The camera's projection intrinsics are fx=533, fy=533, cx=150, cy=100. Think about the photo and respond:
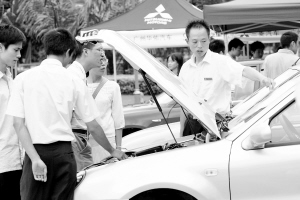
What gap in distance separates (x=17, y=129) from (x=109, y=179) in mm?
752

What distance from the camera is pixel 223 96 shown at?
17.9ft

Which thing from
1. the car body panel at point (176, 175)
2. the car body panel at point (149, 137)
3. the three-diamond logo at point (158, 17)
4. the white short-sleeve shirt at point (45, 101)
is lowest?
the car body panel at point (149, 137)

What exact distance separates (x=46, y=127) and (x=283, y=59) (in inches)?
227

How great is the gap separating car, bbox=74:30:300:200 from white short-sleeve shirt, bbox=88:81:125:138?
1.41 m

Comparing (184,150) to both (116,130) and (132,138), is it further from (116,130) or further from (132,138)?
(132,138)

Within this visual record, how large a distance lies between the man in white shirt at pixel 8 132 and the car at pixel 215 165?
Result: 0.58 metres

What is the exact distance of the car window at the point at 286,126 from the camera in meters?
3.83

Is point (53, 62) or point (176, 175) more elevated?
point (53, 62)

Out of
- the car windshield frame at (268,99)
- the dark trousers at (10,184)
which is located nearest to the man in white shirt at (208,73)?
the car windshield frame at (268,99)

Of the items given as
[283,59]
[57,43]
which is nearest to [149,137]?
[57,43]

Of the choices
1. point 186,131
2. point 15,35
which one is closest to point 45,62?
point 15,35

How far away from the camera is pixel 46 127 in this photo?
3.78 metres

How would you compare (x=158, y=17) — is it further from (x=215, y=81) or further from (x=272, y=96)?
(x=272, y=96)

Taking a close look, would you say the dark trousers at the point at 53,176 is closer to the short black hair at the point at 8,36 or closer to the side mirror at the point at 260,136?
the short black hair at the point at 8,36
